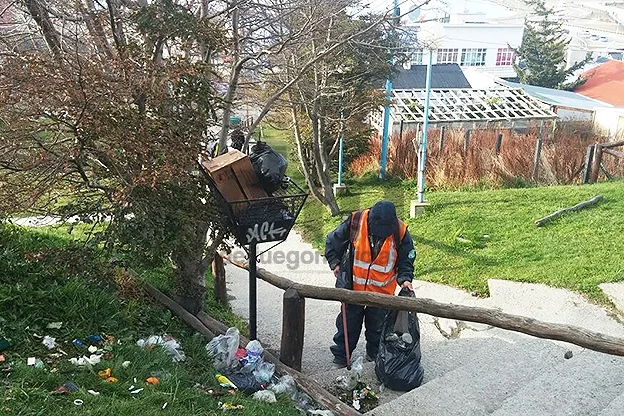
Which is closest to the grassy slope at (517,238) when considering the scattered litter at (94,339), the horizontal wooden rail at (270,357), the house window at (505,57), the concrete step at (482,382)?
the concrete step at (482,382)

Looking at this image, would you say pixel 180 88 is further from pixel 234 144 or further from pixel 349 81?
pixel 349 81

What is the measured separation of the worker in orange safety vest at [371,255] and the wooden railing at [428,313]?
1.72ft

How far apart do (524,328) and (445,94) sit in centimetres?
1823

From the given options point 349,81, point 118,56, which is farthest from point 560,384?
point 349,81

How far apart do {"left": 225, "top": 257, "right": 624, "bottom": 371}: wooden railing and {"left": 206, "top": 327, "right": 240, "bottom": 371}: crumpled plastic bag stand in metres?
0.41

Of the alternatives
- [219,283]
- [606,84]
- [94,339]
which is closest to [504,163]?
[219,283]

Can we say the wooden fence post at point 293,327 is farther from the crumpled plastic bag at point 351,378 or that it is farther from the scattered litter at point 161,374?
the scattered litter at point 161,374

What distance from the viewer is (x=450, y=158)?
13.4m

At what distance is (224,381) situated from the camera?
3766 mm

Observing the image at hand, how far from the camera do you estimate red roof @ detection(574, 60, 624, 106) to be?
105 feet

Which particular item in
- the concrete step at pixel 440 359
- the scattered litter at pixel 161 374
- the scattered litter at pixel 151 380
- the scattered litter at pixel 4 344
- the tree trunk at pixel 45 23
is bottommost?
the concrete step at pixel 440 359

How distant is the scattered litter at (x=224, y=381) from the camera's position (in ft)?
12.2

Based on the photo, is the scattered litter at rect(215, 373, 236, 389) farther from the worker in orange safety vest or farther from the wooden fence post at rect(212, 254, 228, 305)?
the wooden fence post at rect(212, 254, 228, 305)

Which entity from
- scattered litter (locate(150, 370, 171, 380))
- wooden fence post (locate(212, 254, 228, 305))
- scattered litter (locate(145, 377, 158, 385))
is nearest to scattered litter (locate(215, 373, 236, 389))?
scattered litter (locate(150, 370, 171, 380))
